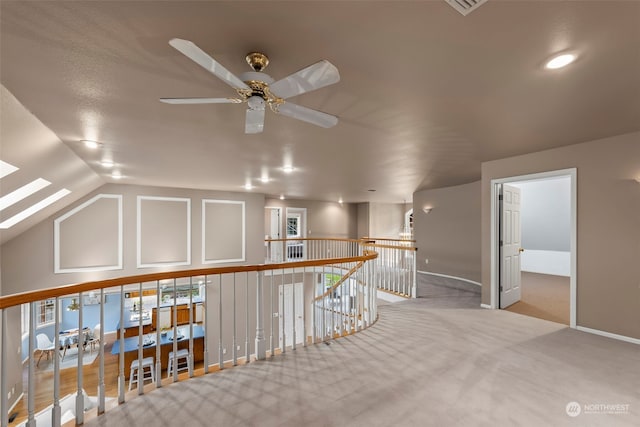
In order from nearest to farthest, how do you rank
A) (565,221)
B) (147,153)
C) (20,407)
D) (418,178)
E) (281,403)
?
(281,403), (147,153), (20,407), (418,178), (565,221)

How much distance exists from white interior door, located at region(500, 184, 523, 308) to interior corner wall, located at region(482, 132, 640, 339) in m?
0.99

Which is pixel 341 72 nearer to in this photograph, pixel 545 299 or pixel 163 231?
pixel 545 299

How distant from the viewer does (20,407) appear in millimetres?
5238

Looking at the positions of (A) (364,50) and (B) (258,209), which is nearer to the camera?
(A) (364,50)

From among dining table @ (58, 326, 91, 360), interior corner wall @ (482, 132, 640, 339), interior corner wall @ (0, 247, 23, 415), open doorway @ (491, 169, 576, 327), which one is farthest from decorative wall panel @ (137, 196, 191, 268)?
interior corner wall @ (482, 132, 640, 339)

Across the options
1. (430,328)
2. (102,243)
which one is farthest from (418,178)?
(102,243)

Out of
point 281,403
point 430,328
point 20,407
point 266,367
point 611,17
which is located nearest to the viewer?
point 611,17

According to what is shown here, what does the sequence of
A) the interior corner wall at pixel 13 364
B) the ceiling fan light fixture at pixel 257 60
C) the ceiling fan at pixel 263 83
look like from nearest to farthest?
1. the ceiling fan at pixel 263 83
2. the ceiling fan light fixture at pixel 257 60
3. the interior corner wall at pixel 13 364

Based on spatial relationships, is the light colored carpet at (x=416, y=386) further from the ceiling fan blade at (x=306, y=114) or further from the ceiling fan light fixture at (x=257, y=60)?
the ceiling fan light fixture at (x=257, y=60)

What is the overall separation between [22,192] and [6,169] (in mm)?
1076

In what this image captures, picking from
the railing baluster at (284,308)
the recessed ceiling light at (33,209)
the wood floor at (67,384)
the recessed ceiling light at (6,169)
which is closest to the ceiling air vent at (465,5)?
the railing baluster at (284,308)

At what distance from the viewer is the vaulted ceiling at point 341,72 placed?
1.39 meters

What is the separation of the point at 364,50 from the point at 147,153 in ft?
11.7

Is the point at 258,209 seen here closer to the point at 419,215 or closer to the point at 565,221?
the point at 419,215
